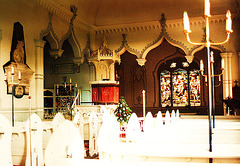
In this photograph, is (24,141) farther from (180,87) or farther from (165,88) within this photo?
(180,87)

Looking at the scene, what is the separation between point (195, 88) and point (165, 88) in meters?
1.59

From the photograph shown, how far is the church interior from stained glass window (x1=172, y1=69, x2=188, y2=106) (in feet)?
0.18

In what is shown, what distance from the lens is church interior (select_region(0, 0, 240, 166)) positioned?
26.0 feet

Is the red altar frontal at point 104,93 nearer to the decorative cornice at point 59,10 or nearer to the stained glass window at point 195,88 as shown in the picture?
the decorative cornice at point 59,10

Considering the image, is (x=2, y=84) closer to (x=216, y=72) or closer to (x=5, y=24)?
(x=5, y=24)

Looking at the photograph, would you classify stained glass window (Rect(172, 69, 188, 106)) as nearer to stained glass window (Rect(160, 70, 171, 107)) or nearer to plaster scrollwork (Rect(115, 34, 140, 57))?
stained glass window (Rect(160, 70, 171, 107))

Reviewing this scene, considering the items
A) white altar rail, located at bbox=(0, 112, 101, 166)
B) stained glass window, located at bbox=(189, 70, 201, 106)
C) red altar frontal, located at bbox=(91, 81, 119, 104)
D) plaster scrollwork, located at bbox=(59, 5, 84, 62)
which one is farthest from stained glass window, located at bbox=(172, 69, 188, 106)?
white altar rail, located at bbox=(0, 112, 101, 166)

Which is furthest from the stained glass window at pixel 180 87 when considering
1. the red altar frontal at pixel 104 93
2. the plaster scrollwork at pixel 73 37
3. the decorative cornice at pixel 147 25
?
the plaster scrollwork at pixel 73 37

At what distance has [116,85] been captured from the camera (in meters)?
12.3

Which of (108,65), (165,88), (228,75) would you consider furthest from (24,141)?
(165,88)

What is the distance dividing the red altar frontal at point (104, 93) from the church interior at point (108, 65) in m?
0.04

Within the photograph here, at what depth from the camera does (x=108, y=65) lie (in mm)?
13531

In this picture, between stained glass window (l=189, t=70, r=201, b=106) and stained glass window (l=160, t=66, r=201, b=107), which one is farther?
stained glass window (l=160, t=66, r=201, b=107)

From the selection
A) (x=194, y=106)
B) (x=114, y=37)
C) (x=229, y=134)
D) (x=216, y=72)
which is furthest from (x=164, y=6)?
(x=229, y=134)
